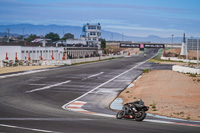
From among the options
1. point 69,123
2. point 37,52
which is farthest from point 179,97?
point 37,52

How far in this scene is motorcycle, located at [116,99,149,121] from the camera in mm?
14656

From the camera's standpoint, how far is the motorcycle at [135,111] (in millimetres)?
14656

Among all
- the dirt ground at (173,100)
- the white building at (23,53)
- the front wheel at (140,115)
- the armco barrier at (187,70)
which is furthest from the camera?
the white building at (23,53)

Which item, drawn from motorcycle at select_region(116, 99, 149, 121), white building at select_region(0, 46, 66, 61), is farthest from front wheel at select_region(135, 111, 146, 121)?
white building at select_region(0, 46, 66, 61)

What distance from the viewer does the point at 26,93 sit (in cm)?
2508

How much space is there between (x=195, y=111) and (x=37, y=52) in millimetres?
76825

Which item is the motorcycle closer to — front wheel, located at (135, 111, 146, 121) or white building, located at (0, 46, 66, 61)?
front wheel, located at (135, 111, 146, 121)

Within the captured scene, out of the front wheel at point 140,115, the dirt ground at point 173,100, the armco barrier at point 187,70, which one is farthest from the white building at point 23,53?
the front wheel at point 140,115

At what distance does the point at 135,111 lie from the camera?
14938 millimetres

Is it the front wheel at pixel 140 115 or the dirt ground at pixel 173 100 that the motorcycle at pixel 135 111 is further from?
the dirt ground at pixel 173 100

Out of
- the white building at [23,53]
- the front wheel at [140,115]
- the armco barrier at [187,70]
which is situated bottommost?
the front wheel at [140,115]

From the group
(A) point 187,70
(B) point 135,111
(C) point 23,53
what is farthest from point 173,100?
(C) point 23,53

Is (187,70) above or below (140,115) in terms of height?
above

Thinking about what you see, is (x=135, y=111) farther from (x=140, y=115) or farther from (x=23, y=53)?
(x=23, y=53)
